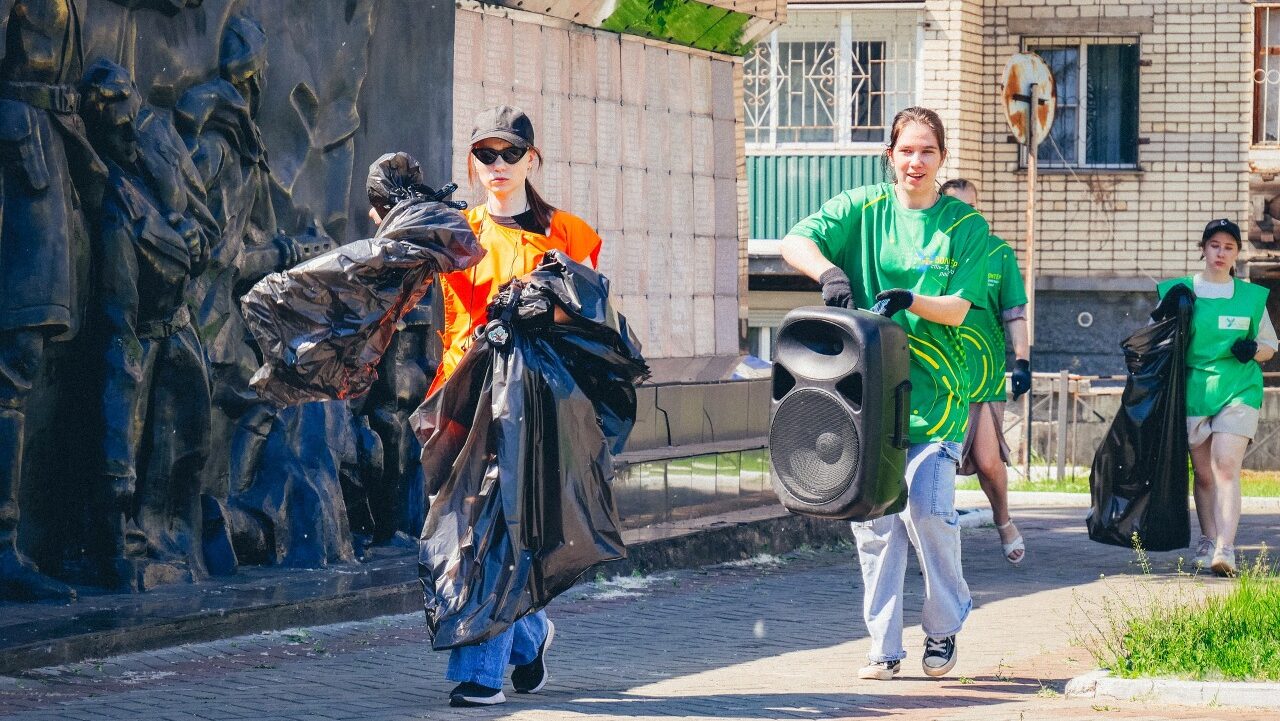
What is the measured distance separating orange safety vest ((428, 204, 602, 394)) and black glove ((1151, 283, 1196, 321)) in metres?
5.38

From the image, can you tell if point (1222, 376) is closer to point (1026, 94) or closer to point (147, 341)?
point (147, 341)

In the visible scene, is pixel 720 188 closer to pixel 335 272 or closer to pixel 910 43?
pixel 335 272

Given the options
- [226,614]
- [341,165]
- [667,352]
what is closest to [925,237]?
[226,614]

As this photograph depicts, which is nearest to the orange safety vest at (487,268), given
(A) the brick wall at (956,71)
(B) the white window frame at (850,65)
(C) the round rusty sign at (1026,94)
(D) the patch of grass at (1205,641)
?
(D) the patch of grass at (1205,641)

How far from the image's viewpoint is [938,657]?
23.7ft

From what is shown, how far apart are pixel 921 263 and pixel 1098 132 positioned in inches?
787

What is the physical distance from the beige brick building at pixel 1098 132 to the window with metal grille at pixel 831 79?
1.5 inches

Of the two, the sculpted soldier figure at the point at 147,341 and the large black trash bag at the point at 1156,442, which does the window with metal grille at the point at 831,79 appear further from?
the sculpted soldier figure at the point at 147,341

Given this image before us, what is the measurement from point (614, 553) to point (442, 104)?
4830mm

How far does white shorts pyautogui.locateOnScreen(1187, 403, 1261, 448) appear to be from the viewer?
11164 mm

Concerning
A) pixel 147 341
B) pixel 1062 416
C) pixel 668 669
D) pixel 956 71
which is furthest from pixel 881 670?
pixel 956 71

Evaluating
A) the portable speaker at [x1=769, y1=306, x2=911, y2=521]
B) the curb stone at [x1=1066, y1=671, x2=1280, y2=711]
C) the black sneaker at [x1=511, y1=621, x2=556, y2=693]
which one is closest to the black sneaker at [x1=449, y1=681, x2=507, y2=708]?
the black sneaker at [x1=511, y1=621, x2=556, y2=693]

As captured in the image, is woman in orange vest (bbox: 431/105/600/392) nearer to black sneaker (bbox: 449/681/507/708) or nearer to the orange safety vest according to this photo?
the orange safety vest

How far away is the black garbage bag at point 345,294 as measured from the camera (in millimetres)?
6551
